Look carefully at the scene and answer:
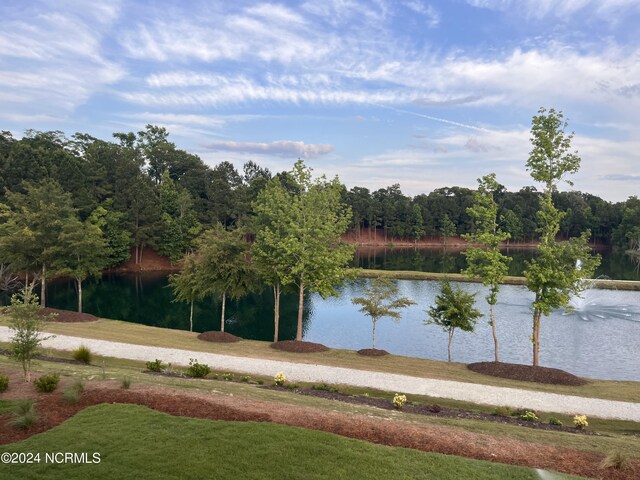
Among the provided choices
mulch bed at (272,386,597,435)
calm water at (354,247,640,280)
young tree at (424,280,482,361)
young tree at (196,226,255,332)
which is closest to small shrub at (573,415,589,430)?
mulch bed at (272,386,597,435)

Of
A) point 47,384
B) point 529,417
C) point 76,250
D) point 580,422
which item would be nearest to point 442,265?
point 76,250

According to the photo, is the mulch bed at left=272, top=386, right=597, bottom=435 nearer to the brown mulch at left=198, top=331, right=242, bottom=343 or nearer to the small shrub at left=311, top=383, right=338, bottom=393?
the small shrub at left=311, top=383, right=338, bottom=393

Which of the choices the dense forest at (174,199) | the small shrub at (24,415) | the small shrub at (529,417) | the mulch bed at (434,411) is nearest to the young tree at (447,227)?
the dense forest at (174,199)

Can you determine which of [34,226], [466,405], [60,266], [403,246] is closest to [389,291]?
[466,405]

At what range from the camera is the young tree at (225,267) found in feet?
106

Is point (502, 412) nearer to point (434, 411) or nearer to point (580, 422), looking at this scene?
point (580, 422)

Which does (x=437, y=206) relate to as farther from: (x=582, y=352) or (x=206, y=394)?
(x=206, y=394)

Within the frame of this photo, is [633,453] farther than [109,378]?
No

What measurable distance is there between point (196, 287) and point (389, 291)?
1340 centimetres

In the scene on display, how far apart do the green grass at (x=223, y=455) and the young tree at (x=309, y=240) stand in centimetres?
1765

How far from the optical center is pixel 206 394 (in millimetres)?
15109

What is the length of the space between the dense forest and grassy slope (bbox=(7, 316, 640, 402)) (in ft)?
30.0

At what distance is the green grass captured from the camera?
9609 mm

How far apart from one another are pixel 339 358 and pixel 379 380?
5.26 metres
